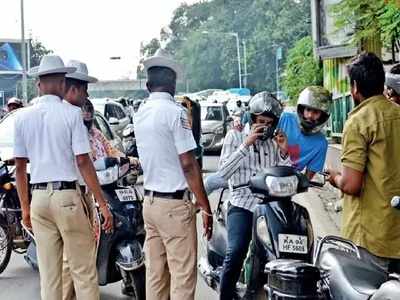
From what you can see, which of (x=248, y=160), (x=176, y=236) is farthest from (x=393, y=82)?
(x=176, y=236)

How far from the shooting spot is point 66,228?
17.1 feet

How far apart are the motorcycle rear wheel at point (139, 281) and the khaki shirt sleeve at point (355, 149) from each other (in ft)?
8.42

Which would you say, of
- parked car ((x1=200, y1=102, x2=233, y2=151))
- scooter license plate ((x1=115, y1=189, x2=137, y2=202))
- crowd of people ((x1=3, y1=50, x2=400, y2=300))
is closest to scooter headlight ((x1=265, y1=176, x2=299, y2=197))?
crowd of people ((x1=3, y1=50, x2=400, y2=300))

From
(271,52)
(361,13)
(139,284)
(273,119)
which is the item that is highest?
(271,52)

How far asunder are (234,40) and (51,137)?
223 ft

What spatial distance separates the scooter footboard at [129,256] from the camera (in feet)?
19.8

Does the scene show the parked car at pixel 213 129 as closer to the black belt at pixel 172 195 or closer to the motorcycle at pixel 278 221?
the black belt at pixel 172 195

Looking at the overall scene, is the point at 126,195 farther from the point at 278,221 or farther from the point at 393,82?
→ the point at 393,82

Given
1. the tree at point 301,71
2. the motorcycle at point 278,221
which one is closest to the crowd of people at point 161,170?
the motorcycle at point 278,221

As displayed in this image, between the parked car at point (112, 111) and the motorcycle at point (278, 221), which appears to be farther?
the parked car at point (112, 111)

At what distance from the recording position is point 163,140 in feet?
16.1

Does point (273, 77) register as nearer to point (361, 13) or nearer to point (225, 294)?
point (361, 13)

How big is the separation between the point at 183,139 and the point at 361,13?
193 inches

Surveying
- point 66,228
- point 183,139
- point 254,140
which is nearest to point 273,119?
point 254,140
